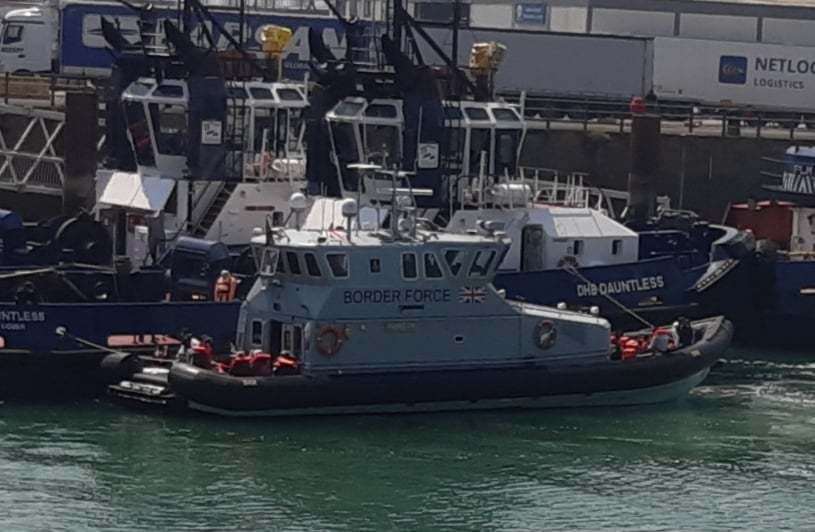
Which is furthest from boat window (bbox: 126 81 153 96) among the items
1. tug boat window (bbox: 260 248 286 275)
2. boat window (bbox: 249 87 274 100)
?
tug boat window (bbox: 260 248 286 275)

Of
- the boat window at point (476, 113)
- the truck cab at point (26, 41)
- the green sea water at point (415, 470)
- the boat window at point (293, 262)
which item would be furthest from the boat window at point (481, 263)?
the truck cab at point (26, 41)

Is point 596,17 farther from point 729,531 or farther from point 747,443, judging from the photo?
point 729,531

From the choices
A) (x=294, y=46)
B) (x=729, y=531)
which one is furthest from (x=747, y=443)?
(x=294, y=46)

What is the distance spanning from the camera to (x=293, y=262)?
28.1 m

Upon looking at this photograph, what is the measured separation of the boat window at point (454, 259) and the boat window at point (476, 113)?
5866 millimetres

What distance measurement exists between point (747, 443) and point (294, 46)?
86.1 ft

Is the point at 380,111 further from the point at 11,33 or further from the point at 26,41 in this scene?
the point at 26,41

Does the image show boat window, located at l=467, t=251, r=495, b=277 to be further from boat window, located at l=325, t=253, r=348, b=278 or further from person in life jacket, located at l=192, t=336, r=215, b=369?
person in life jacket, located at l=192, t=336, r=215, b=369

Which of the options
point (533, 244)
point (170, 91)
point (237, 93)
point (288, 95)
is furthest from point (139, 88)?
point (533, 244)

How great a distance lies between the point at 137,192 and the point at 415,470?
1045 centimetres

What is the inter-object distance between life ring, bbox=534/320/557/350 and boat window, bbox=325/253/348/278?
9.15ft

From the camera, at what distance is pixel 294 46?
5250cm

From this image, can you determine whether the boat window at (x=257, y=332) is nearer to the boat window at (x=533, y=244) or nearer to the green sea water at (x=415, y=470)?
the green sea water at (x=415, y=470)

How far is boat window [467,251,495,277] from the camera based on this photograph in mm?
28641
